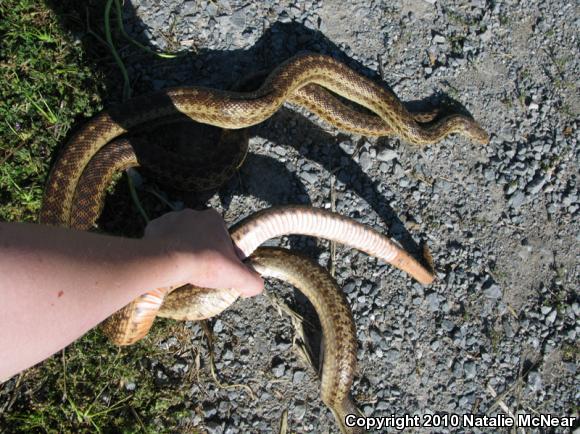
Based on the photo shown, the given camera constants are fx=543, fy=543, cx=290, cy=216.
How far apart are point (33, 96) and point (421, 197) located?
12.9 feet

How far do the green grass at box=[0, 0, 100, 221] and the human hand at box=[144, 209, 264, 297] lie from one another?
1974 millimetres

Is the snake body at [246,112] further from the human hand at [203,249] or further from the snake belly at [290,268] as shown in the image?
the human hand at [203,249]

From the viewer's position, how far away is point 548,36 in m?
6.72

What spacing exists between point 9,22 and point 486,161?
5.08m

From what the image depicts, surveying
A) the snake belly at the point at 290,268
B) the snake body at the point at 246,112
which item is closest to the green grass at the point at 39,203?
the snake body at the point at 246,112

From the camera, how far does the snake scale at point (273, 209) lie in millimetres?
4340

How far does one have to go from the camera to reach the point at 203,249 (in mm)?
3443

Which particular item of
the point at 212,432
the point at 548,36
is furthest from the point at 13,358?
the point at 548,36

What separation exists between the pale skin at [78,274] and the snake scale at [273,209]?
27.3 inches

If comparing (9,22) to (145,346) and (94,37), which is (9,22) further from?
(145,346)

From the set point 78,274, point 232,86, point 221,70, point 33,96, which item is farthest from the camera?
point 221,70

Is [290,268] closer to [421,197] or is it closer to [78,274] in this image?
[421,197]

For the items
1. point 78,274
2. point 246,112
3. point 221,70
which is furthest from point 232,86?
point 78,274

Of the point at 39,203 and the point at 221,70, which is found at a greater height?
the point at 221,70
